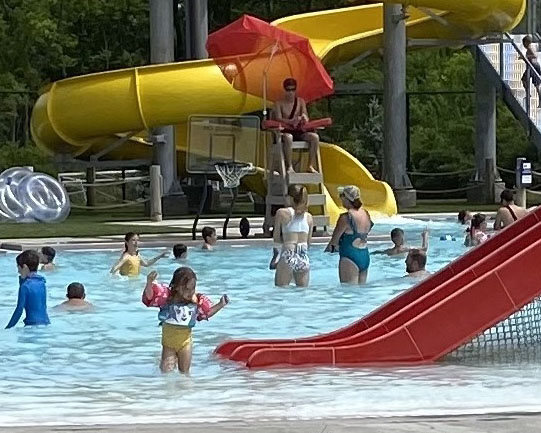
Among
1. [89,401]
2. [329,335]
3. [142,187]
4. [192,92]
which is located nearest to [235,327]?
[329,335]

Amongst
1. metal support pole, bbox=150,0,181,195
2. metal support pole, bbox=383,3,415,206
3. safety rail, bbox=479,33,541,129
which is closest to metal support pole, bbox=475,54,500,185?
safety rail, bbox=479,33,541,129

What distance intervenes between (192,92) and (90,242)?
455cm

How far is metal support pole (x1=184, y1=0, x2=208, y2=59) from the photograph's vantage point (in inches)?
933

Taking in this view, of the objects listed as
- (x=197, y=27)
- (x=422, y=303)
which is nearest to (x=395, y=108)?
(x=197, y=27)

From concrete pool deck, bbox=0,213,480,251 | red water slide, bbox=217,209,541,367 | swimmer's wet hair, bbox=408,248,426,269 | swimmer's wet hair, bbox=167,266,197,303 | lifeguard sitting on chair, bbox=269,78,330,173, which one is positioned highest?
lifeguard sitting on chair, bbox=269,78,330,173

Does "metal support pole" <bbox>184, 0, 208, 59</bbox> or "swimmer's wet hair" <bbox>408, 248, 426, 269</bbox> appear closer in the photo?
"swimmer's wet hair" <bbox>408, 248, 426, 269</bbox>

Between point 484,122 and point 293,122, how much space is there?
361 inches

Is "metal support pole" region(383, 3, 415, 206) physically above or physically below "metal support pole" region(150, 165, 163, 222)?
above

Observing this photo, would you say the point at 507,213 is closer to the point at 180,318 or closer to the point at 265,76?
the point at 265,76

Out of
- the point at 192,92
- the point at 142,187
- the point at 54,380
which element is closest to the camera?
the point at 54,380

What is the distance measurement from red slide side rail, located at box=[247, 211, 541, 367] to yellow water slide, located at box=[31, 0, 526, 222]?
1027 centimetres

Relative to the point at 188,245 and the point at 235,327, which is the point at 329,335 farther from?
the point at 188,245

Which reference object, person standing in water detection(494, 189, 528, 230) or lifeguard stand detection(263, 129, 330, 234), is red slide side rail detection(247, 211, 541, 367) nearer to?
person standing in water detection(494, 189, 528, 230)

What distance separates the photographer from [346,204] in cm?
1144
